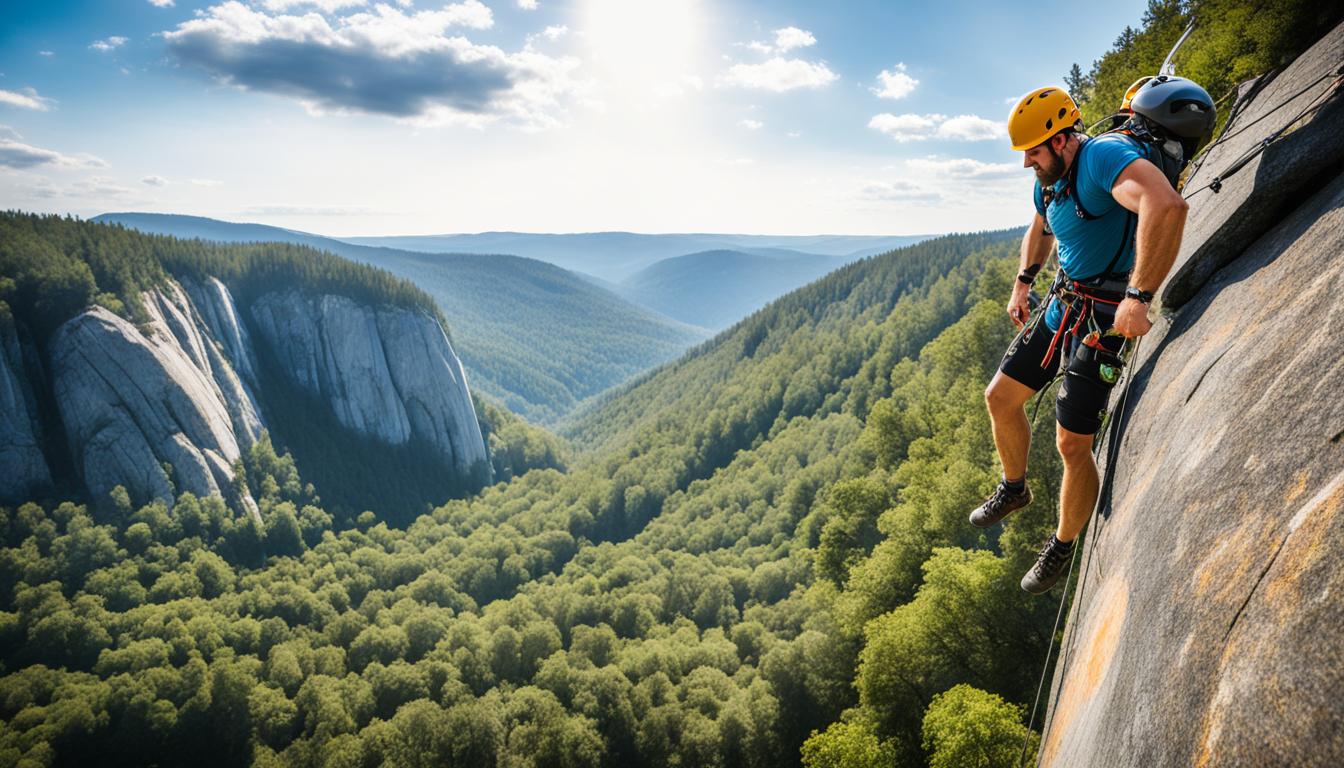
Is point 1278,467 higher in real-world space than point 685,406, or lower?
higher

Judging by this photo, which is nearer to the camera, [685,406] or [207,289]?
[207,289]

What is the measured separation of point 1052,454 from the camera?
1989cm

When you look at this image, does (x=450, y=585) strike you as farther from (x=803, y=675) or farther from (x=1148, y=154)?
(x=1148, y=154)

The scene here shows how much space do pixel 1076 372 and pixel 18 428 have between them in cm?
13856

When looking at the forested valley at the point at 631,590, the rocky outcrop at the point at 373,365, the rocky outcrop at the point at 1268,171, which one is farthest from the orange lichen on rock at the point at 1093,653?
the rocky outcrop at the point at 373,365

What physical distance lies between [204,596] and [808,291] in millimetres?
140871

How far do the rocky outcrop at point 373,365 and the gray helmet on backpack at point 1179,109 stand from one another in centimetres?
15579

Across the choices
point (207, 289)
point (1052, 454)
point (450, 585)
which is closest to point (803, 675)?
point (1052, 454)

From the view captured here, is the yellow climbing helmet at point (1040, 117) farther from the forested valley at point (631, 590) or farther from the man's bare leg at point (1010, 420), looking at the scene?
the forested valley at point (631, 590)

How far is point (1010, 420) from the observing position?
7.74 metres

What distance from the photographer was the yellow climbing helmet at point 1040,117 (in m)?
6.46

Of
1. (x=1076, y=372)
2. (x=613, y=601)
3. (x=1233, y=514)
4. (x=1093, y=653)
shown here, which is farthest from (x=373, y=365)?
(x=1233, y=514)

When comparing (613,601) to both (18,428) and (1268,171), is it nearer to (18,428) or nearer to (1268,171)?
(1268,171)

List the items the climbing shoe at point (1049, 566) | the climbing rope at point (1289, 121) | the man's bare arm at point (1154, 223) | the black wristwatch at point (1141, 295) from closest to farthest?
the man's bare arm at point (1154, 223)
the black wristwatch at point (1141, 295)
the climbing rope at point (1289, 121)
the climbing shoe at point (1049, 566)
